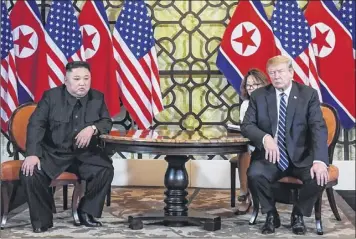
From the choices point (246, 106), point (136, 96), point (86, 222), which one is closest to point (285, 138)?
point (246, 106)

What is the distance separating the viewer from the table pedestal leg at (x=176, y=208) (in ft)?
16.4

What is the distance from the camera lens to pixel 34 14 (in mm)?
7223

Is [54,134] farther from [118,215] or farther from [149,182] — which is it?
[149,182]

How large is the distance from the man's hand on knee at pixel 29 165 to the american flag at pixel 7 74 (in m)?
2.33

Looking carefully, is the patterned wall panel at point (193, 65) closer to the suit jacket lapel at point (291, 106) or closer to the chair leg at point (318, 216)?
the suit jacket lapel at point (291, 106)

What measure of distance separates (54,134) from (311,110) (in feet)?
6.44

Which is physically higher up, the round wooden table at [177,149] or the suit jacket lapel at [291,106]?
the suit jacket lapel at [291,106]

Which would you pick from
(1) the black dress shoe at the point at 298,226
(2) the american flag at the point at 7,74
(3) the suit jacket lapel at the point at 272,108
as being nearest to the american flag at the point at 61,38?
(2) the american flag at the point at 7,74

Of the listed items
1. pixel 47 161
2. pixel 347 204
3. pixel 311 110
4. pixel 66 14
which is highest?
pixel 66 14

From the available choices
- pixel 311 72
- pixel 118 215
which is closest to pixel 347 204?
pixel 311 72

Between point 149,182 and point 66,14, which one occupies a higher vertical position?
point 66,14

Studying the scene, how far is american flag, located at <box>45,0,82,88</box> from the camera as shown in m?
7.07

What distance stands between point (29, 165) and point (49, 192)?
275mm

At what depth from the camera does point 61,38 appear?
7102 millimetres
